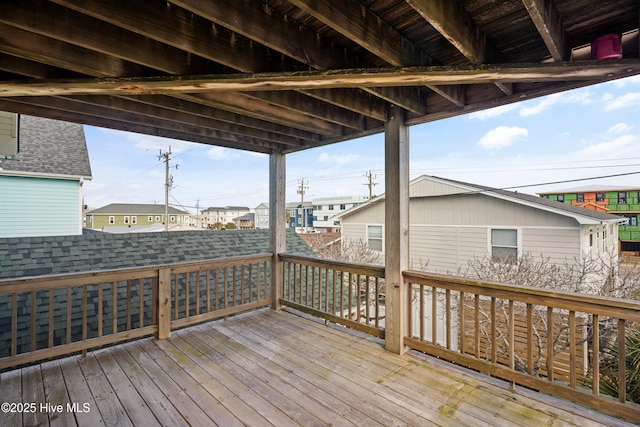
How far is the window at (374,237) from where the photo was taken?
813 centimetres

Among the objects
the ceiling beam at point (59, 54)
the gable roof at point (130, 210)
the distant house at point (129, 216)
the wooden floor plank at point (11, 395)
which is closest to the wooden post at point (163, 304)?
the wooden floor plank at point (11, 395)

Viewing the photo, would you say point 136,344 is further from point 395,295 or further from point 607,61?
point 607,61

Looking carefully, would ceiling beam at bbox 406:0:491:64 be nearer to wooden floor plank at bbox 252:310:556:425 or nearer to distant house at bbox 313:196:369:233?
wooden floor plank at bbox 252:310:556:425

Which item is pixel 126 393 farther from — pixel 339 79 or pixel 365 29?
pixel 365 29

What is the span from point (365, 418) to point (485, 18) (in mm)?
2600

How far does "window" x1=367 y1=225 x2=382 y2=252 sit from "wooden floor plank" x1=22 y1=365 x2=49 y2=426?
271 inches

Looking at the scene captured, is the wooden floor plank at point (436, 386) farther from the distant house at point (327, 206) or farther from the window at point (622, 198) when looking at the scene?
the distant house at point (327, 206)

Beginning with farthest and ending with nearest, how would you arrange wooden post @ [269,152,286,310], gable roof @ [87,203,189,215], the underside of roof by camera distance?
gable roof @ [87,203,189,215], wooden post @ [269,152,286,310], the underside of roof

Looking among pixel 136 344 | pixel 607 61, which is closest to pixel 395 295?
pixel 607 61

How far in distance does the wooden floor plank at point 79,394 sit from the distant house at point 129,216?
27149mm

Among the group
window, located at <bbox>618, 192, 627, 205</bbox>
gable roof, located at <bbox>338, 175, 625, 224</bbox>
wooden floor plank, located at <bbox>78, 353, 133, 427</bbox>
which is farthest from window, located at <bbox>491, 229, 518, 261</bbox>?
wooden floor plank, located at <bbox>78, 353, 133, 427</bbox>

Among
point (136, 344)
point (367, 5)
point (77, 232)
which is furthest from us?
point (77, 232)

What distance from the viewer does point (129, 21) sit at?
145cm

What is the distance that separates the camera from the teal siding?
696 centimetres
